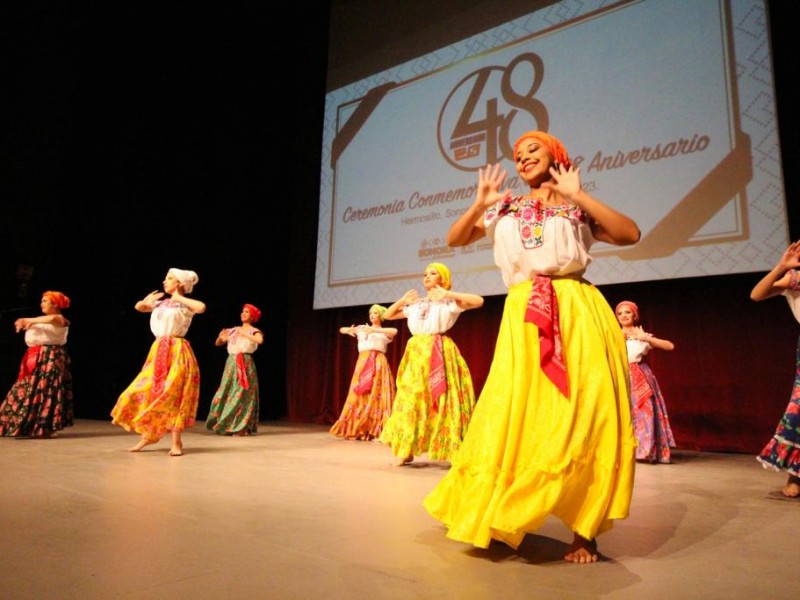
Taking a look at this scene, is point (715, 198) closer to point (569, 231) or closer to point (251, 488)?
point (569, 231)

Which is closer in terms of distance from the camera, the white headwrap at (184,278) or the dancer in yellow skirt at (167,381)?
the dancer in yellow skirt at (167,381)

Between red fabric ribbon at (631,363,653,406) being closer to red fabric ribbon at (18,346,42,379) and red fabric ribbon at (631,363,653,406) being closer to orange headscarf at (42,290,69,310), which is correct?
orange headscarf at (42,290,69,310)

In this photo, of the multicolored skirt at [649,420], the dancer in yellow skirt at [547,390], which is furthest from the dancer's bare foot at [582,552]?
the multicolored skirt at [649,420]

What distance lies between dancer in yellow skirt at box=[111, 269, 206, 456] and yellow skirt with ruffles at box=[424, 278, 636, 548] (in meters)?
2.98

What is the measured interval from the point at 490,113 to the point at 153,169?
15.9ft

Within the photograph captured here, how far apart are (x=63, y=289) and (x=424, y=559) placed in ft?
27.2

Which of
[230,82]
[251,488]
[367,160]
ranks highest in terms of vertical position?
[230,82]

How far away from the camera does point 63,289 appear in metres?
8.40

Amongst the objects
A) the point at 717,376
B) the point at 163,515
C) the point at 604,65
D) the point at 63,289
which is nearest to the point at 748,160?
the point at 604,65

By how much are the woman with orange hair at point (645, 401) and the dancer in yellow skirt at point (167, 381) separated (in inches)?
130

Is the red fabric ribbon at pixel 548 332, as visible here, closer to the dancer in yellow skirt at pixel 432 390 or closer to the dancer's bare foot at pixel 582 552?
the dancer's bare foot at pixel 582 552

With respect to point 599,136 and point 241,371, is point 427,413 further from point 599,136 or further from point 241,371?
point 241,371

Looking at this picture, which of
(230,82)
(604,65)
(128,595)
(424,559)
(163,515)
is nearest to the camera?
(128,595)

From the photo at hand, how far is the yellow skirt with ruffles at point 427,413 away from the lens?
3959 millimetres
